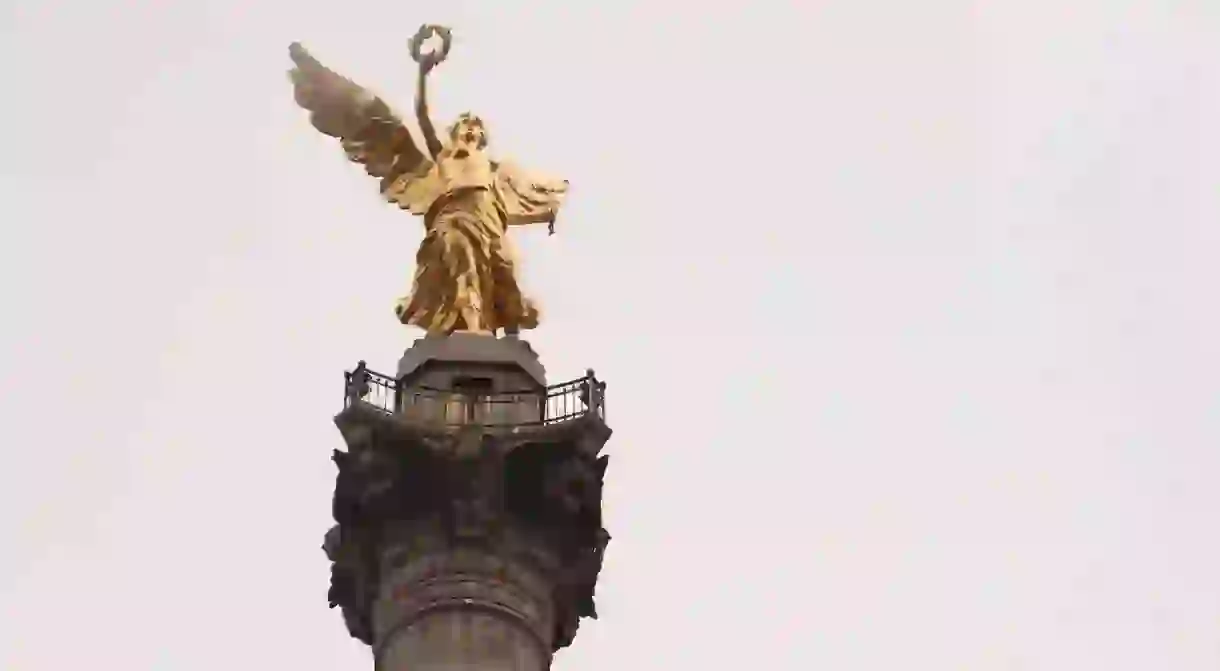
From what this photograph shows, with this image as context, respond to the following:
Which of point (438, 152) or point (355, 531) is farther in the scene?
point (438, 152)

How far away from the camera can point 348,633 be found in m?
23.3

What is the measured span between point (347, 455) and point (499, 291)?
3829 millimetres

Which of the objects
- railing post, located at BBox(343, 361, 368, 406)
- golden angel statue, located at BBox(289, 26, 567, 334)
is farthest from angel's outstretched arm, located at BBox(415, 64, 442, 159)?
railing post, located at BBox(343, 361, 368, 406)

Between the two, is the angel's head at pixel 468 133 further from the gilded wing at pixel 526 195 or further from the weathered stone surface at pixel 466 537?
the weathered stone surface at pixel 466 537

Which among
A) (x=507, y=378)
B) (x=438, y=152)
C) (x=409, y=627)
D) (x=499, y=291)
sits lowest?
(x=409, y=627)

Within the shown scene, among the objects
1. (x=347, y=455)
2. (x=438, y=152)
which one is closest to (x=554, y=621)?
(x=347, y=455)

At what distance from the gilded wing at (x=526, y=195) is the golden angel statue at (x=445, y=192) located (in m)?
0.01

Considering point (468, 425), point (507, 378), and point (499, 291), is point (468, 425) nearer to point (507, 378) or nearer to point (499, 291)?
point (507, 378)

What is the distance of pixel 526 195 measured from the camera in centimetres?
2641

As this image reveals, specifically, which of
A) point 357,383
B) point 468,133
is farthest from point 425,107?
point 357,383

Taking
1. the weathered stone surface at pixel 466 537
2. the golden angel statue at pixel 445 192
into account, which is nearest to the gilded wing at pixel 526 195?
the golden angel statue at pixel 445 192

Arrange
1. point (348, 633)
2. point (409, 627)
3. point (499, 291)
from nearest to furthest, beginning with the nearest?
point (409, 627) → point (348, 633) → point (499, 291)

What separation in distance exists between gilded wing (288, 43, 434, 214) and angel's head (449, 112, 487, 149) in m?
0.46

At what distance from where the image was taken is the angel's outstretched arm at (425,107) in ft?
85.5
